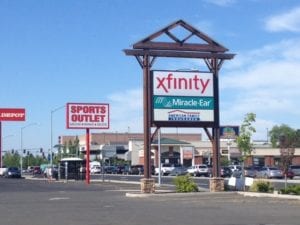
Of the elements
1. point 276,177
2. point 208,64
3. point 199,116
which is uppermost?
point 208,64

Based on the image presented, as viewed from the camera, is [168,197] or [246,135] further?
[246,135]

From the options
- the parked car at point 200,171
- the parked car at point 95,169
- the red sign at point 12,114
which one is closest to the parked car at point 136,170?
the parked car at point 95,169

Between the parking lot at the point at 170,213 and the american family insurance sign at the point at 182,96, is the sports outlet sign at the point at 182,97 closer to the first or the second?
the american family insurance sign at the point at 182,96

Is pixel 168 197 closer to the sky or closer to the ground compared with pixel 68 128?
closer to the ground

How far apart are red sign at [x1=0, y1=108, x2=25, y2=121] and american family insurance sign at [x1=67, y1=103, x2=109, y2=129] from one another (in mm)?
51509

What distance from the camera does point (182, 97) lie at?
114 feet

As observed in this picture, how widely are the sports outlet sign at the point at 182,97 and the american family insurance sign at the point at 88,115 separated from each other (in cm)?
2785

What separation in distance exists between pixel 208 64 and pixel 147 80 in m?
3.76

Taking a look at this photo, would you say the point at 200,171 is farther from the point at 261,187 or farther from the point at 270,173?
the point at 261,187

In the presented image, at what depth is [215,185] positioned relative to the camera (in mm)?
34906

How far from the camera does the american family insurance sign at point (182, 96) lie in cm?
3444

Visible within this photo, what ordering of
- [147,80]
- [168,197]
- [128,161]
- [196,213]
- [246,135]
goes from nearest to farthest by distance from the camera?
[196,213] < [168,197] < [147,80] < [246,135] < [128,161]

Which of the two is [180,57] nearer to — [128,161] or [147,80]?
[147,80]

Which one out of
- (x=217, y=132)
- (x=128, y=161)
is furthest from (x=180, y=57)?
(x=128, y=161)
